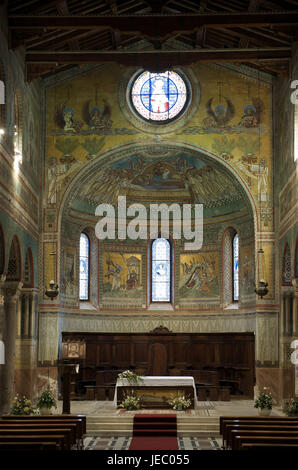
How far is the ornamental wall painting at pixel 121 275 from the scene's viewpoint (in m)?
34.9

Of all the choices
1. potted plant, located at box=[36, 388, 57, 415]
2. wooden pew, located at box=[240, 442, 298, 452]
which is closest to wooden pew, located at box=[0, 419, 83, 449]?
wooden pew, located at box=[240, 442, 298, 452]

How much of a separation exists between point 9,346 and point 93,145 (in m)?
Result: 10.1

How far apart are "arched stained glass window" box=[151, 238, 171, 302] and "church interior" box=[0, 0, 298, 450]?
10cm

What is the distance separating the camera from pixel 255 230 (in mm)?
30266

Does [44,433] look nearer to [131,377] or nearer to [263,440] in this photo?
[263,440]

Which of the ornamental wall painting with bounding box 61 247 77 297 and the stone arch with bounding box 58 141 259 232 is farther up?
the stone arch with bounding box 58 141 259 232

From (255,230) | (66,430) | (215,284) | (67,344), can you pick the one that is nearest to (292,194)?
(255,230)

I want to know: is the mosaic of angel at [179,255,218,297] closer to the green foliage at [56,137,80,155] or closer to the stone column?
the green foliage at [56,137,80,155]

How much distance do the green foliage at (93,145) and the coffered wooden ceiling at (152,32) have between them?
345 centimetres

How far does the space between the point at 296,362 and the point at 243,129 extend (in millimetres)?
10650

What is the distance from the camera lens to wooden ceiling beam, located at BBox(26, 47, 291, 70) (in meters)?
27.2

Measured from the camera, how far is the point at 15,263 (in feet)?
86.7
